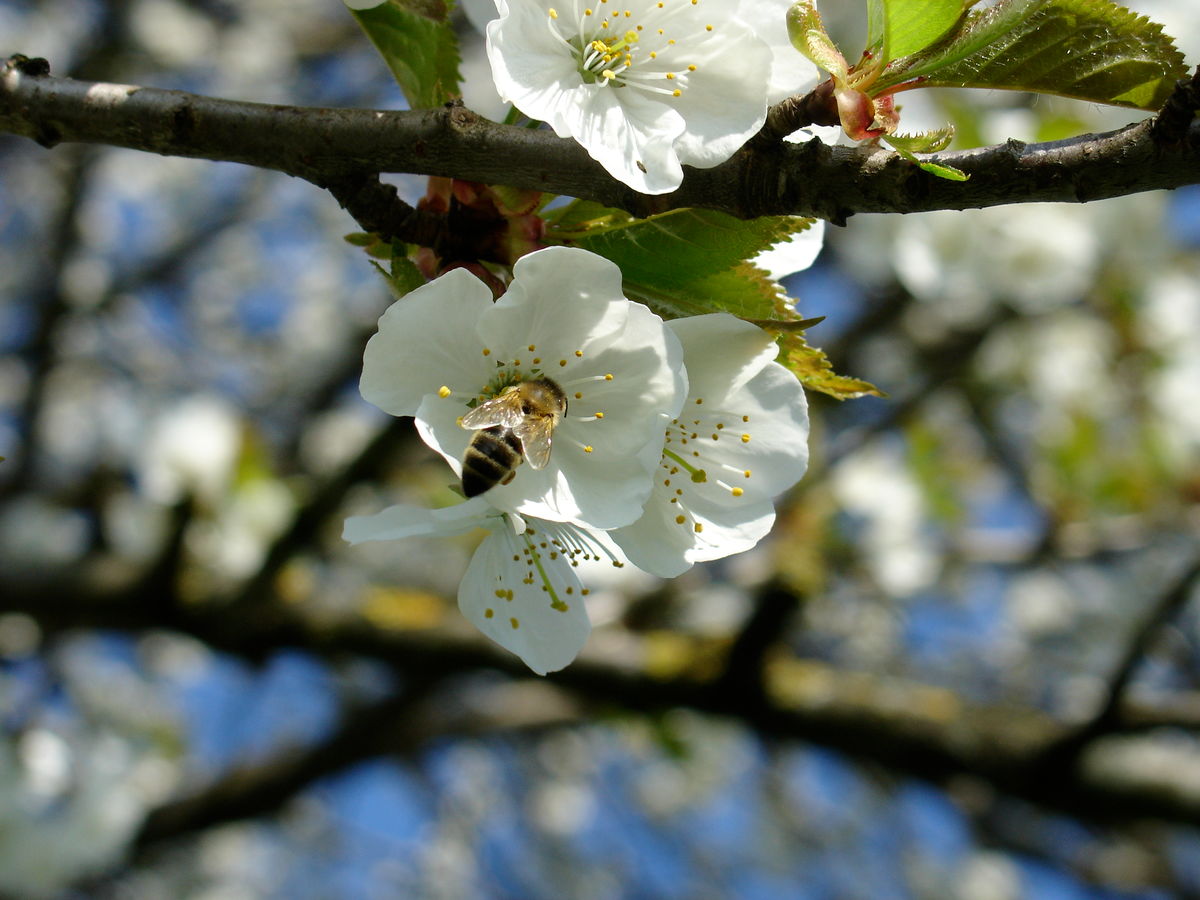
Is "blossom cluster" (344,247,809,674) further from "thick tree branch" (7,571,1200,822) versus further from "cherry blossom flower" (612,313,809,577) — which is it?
"thick tree branch" (7,571,1200,822)

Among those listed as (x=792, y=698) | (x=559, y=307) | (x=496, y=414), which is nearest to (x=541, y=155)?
(x=559, y=307)

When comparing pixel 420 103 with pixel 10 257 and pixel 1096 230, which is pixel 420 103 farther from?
pixel 10 257

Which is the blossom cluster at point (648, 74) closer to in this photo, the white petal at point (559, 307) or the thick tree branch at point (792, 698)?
the white petal at point (559, 307)

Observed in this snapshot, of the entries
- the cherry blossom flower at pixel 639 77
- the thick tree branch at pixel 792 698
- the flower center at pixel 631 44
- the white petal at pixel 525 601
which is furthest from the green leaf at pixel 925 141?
the thick tree branch at pixel 792 698

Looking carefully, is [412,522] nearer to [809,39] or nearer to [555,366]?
[555,366]

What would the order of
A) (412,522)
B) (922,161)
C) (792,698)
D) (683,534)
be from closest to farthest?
1. (922,161)
2. (412,522)
3. (683,534)
4. (792,698)

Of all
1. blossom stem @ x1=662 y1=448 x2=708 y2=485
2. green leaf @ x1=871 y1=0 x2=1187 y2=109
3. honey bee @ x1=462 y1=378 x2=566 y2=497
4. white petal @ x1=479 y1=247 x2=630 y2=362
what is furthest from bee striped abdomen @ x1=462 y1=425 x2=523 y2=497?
green leaf @ x1=871 y1=0 x2=1187 y2=109

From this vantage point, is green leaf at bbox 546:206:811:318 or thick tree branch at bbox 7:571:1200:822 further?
thick tree branch at bbox 7:571:1200:822
